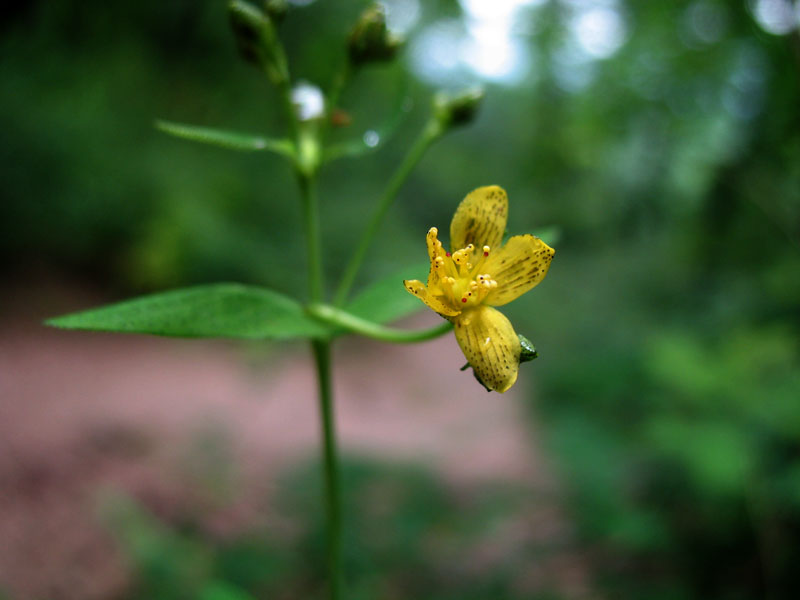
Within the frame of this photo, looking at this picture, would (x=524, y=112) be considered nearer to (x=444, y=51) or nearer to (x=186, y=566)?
(x=444, y=51)

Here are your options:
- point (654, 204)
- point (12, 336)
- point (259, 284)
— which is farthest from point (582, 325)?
point (12, 336)

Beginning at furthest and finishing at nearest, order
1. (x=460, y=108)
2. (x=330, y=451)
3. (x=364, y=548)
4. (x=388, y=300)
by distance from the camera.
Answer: (x=364, y=548)
(x=460, y=108)
(x=388, y=300)
(x=330, y=451)

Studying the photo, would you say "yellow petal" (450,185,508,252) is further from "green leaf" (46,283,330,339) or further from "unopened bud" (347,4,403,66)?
"unopened bud" (347,4,403,66)

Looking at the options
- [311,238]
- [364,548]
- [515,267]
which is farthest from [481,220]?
[364,548]

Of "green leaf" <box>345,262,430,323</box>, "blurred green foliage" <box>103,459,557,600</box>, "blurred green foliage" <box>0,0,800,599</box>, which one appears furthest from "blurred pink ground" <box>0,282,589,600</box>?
"green leaf" <box>345,262,430,323</box>

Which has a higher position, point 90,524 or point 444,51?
point 444,51

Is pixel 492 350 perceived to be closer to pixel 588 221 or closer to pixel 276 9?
pixel 276 9

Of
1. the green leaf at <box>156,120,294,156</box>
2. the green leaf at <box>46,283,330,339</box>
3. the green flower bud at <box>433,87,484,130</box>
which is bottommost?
the green leaf at <box>46,283,330,339</box>
